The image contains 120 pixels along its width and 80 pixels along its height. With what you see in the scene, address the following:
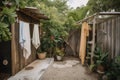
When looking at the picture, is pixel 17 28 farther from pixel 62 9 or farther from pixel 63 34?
pixel 62 9

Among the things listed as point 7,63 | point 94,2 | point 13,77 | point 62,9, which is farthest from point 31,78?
point 62,9

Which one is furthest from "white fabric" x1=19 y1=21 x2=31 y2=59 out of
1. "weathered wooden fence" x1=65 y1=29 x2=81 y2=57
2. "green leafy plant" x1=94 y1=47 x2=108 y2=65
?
"weathered wooden fence" x1=65 y1=29 x2=81 y2=57

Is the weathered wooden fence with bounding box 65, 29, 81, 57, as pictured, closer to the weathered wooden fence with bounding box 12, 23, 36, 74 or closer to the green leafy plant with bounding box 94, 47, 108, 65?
the green leafy plant with bounding box 94, 47, 108, 65

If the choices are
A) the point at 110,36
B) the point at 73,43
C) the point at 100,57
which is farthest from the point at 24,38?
the point at 73,43

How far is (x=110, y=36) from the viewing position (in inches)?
225

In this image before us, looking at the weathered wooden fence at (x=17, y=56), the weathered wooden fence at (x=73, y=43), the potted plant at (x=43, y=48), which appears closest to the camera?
the weathered wooden fence at (x=17, y=56)

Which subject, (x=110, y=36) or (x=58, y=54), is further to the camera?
(x=58, y=54)

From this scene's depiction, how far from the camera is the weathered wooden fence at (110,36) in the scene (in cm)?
513

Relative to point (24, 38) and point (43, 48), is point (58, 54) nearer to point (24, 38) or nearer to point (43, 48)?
point (43, 48)

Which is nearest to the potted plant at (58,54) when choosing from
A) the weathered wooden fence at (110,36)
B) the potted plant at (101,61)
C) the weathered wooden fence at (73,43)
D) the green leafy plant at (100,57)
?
the weathered wooden fence at (73,43)

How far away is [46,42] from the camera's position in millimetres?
8945

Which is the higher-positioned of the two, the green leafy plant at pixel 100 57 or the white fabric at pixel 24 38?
the white fabric at pixel 24 38

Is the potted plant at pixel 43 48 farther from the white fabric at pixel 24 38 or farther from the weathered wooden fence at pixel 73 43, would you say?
the white fabric at pixel 24 38

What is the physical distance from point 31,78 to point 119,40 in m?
3.13
